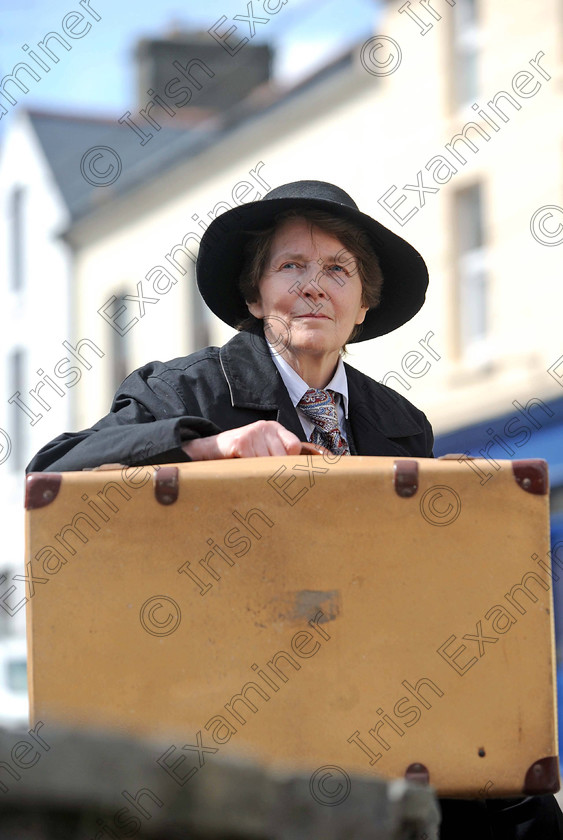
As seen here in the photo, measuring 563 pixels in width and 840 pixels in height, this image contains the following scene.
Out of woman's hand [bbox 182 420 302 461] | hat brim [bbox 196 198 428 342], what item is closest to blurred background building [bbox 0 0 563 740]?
hat brim [bbox 196 198 428 342]

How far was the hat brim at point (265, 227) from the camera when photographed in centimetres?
325

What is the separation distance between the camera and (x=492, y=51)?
13.9m

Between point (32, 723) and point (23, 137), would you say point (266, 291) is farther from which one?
point (23, 137)

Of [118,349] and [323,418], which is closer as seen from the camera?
[323,418]

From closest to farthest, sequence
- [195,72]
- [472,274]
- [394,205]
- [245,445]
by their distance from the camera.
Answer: [245,445], [472,274], [394,205], [195,72]

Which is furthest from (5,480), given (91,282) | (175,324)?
(175,324)
